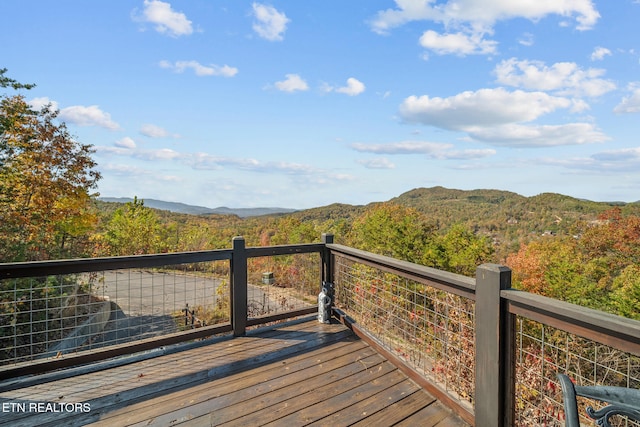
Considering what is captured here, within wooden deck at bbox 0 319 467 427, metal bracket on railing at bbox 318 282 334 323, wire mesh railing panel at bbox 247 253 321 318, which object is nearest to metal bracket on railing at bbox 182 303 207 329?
wire mesh railing panel at bbox 247 253 321 318

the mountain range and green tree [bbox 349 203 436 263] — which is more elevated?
the mountain range

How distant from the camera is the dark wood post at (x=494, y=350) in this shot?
1640mm

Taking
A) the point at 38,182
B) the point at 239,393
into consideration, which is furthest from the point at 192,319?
the point at 38,182

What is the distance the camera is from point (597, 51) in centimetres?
1242

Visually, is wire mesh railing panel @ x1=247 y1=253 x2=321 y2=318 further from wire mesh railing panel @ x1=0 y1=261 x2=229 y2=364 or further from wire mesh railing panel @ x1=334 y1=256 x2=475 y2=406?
wire mesh railing panel @ x1=334 y1=256 x2=475 y2=406

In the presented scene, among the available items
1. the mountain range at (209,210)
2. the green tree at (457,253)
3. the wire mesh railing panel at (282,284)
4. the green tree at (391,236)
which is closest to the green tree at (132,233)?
the mountain range at (209,210)

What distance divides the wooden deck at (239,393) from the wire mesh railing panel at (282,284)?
10.6ft

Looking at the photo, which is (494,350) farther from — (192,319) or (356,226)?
(356,226)

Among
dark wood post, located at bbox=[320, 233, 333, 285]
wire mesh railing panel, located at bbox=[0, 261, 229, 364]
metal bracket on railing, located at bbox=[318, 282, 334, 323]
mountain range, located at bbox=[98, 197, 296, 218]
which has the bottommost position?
wire mesh railing panel, located at bbox=[0, 261, 229, 364]

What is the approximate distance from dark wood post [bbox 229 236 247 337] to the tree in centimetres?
559

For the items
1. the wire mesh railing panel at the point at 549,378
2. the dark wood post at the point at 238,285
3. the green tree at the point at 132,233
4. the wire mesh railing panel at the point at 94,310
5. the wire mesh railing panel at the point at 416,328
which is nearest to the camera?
the wire mesh railing panel at the point at 549,378

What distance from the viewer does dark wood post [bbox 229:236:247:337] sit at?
3.05 m

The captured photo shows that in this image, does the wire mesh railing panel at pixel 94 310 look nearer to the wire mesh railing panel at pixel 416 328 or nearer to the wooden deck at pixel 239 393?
the wooden deck at pixel 239 393

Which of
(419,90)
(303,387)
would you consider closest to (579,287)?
(419,90)
